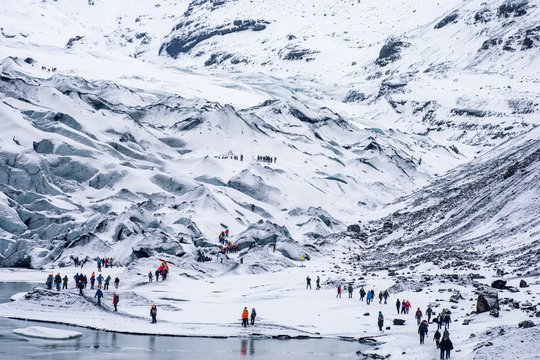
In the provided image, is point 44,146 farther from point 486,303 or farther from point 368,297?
point 486,303

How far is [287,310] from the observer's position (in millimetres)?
57469

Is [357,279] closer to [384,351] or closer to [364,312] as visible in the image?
[364,312]

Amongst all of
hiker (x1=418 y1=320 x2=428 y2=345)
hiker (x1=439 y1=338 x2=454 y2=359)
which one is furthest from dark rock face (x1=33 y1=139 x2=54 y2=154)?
hiker (x1=439 y1=338 x2=454 y2=359)

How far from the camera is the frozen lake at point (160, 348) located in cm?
4119

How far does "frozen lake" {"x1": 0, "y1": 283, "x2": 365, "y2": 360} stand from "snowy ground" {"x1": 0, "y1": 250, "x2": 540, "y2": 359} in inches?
65.3

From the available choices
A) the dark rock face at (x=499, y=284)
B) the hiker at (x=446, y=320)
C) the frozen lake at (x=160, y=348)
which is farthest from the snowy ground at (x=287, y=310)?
the frozen lake at (x=160, y=348)

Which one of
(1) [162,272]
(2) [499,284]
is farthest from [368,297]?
(1) [162,272]

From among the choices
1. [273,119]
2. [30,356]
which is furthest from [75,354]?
[273,119]

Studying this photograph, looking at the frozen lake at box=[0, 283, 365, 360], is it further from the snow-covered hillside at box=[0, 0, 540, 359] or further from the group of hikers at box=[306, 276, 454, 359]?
the group of hikers at box=[306, 276, 454, 359]

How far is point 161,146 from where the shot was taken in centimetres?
13688

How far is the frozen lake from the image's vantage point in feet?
135

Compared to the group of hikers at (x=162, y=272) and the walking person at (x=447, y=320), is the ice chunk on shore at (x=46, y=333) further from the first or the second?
the group of hikers at (x=162, y=272)

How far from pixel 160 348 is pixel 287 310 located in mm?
15221

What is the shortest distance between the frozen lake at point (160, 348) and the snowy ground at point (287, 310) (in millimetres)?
1659
